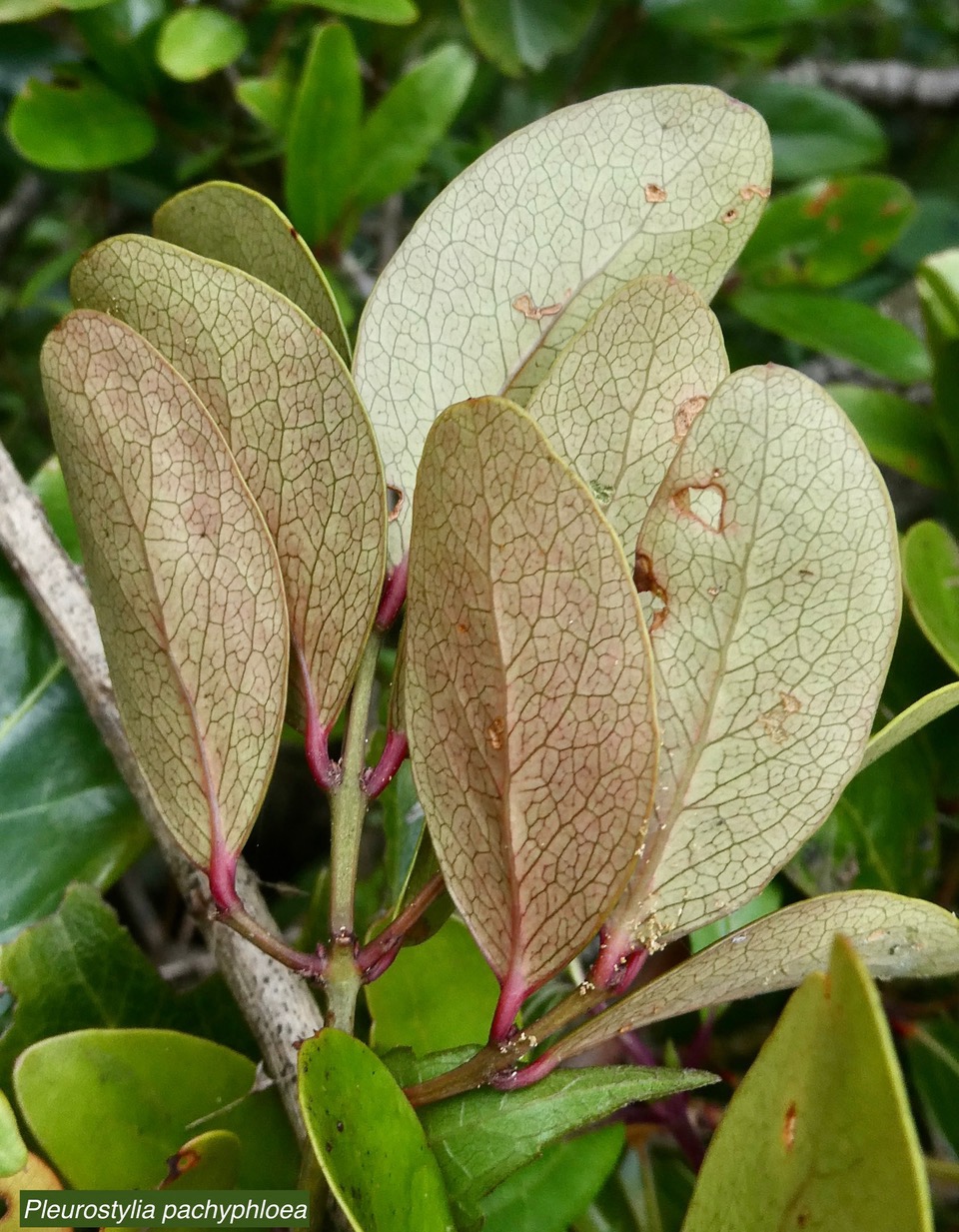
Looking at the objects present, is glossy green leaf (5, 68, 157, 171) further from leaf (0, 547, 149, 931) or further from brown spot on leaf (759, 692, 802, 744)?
brown spot on leaf (759, 692, 802, 744)

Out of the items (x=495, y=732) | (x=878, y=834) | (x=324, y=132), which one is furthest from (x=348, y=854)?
(x=324, y=132)

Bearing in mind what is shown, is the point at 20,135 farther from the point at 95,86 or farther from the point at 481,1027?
the point at 481,1027

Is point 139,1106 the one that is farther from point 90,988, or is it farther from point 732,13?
point 732,13

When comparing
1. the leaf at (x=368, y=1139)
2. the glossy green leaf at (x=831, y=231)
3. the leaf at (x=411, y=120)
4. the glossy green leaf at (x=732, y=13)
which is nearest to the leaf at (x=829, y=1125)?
the leaf at (x=368, y=1139)

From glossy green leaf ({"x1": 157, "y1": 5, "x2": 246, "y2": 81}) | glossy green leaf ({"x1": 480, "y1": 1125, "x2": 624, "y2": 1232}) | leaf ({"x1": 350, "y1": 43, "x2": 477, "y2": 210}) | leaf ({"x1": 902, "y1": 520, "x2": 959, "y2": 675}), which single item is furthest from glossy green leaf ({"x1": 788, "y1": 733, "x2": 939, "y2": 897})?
glossy green leaf ({"x1": 157, "y1": 5, "x2": 246, "y2": 81})

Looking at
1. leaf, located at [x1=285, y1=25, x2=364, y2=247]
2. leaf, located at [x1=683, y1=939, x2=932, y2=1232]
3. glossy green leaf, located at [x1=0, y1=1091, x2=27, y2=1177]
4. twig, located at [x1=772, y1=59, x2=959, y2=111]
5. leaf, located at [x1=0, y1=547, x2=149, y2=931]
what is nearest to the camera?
leaf, located at [x1=683, y1=939, x2=932, y2=1232]

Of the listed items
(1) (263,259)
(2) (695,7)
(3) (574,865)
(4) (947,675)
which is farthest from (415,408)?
(2) (695,7)

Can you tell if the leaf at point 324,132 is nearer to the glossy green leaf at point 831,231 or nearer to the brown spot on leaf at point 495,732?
the glossy green leaf at point 831,231
